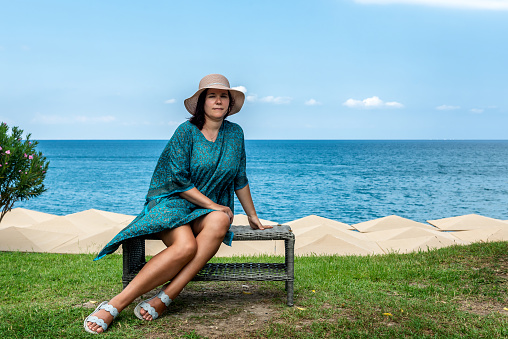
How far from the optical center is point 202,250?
3557 mm

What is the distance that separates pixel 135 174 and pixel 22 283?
2231 inches

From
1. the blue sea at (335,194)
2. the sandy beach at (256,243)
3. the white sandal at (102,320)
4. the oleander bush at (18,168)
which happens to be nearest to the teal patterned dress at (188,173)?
the white sandal at (102,320)

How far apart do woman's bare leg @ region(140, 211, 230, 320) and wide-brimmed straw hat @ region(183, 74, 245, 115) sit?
39.7 inches

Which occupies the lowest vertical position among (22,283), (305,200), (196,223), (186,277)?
(305,200)

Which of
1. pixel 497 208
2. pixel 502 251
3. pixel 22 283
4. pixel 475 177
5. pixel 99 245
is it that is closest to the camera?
pixel 22 283

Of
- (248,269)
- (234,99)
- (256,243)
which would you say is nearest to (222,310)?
(248,269)

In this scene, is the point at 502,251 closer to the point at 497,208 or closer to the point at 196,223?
the point at 196,223

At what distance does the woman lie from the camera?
11.3 feet

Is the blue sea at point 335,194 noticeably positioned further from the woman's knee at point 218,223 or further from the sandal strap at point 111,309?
the sandal strap at point 111,309

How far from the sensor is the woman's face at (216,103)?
3.93 m

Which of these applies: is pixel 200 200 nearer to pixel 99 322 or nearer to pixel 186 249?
pixel 186 249

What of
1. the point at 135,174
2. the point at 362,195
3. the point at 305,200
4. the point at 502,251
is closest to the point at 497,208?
the point at 362,195

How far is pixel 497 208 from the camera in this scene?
1315 inches

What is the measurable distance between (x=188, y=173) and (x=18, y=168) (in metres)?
5.03
